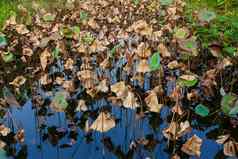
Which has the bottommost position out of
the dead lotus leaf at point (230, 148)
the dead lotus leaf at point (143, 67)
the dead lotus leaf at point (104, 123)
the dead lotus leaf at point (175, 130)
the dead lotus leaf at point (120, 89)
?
the dead lotus leaf at point (230, 148)

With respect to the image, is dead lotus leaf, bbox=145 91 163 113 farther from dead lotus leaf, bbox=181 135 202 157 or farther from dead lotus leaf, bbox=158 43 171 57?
dead lotus leaf, bbox=158 43 171 57

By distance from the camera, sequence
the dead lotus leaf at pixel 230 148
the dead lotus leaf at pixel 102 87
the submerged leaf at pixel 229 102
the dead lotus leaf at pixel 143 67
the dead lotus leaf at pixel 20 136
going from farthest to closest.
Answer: the dead lotus leaf at pixel 102 87 → the dead lotus leaf at pixel 143 67 → the dead lotus leaf at pixel 20 136 → the submerged leaf at pixel 229 102 → the dead lotus leaf at pixel 230 148

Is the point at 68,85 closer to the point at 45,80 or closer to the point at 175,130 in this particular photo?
the point at 45,80

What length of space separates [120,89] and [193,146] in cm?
96

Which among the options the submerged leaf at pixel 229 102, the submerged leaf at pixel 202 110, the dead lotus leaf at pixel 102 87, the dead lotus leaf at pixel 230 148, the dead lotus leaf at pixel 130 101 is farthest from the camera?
the dead lotus leaf at pixel 102 87

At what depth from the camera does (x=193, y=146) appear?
3.52 metres

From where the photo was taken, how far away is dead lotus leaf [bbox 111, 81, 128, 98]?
405 centimetres

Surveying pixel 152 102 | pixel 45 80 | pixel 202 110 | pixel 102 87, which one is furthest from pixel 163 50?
pixel 45 80

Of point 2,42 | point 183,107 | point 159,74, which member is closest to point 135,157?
point 183,107

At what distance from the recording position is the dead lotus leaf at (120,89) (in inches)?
159

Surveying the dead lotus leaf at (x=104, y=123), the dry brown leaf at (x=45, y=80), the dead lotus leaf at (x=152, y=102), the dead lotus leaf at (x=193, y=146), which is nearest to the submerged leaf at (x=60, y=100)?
the dead lotus leaf at (x=104, y=123)

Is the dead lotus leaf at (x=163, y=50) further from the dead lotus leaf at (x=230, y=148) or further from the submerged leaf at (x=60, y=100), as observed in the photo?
the dead lotus leaf at (x=230, y=148)

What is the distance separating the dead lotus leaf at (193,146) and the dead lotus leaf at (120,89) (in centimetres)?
86

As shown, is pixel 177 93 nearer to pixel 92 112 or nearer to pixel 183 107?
pixel 183 107
